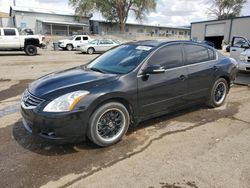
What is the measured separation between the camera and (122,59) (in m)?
4.42

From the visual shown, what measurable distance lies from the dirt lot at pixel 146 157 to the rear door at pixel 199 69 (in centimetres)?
56

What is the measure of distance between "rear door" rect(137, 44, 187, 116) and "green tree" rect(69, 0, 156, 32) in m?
43.0

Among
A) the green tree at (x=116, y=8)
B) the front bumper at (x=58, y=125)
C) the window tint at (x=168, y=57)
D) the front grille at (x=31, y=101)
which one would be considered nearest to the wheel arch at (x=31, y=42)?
the front grille at (x=31, y=101)

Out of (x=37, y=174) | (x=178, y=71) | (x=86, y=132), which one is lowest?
(x=37, y=174)

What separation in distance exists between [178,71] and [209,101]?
4.65 feet

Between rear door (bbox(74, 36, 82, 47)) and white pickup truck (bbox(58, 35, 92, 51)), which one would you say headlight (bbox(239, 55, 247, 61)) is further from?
rear door (bbox(74, 36, 82, 47))

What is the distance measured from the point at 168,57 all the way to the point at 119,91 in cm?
136

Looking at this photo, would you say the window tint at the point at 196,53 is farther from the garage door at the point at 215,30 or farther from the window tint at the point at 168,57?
the garage door at the point at 215,30

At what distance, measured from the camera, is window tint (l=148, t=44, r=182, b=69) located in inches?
169

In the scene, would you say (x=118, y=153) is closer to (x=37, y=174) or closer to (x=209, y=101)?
(x=37, y=174)

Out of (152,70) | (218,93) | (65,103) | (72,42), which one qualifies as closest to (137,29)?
(72,42)

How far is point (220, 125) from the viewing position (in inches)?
183

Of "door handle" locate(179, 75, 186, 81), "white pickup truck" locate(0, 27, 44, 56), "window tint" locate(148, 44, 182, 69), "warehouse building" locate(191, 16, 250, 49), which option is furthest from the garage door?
"door handle" locate(179, 75, 186, 81)

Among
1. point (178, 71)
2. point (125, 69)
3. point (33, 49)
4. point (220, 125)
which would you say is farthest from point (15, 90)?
point (33, 49)
